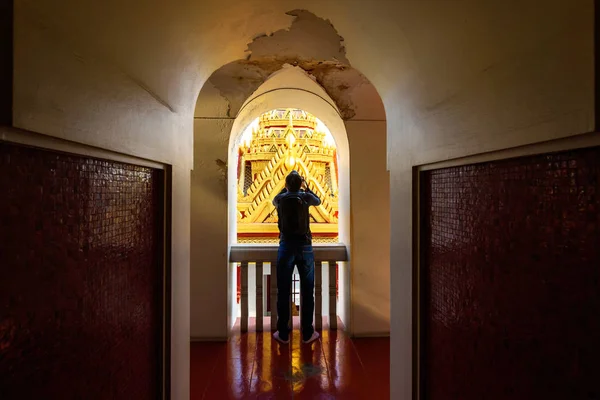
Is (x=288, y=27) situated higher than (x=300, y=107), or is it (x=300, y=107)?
(x=300, y=107)

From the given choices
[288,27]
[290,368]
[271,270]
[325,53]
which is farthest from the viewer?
[271,270]

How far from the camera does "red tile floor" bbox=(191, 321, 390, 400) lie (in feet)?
9.59

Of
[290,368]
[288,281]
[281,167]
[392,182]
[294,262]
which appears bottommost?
[290,368]

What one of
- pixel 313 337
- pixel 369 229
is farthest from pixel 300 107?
pixel 313 337

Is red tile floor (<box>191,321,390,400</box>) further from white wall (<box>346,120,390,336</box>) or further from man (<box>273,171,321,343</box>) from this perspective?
white wall (<box>346,120,390,336</box>)

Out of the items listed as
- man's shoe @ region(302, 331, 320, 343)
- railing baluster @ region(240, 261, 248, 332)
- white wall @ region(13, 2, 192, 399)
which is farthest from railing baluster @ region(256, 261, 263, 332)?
white wall @ region(13, 2, 192, 399)

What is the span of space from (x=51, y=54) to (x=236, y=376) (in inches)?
118

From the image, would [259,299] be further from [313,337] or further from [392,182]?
[392,182]

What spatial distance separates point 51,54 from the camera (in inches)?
32.3

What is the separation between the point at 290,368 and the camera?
3340mm

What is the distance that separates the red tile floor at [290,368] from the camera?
9.59 ft

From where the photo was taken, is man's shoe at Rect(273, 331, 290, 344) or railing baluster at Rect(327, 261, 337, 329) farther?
railing baluster at Rect(327, 261, 337, 329)

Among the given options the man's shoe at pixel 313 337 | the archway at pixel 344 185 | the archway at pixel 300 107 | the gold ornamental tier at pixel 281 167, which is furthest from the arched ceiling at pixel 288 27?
Result: the gold ornamental tier at pixel 281 167

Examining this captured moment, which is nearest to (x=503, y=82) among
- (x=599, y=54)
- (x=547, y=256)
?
(x=599, y=54)
